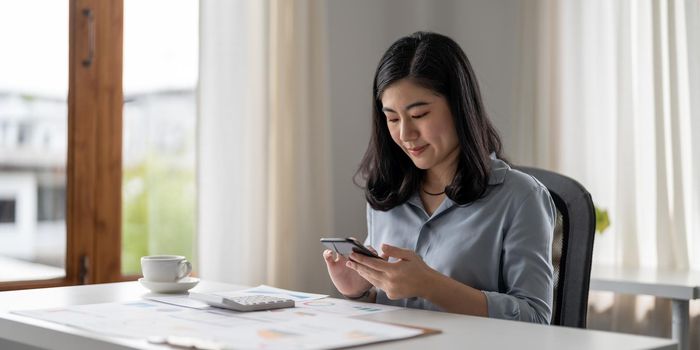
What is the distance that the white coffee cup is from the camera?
63.1 inches

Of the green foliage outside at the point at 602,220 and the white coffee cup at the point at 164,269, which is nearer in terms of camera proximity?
the white coffee cup at the point at 164,269

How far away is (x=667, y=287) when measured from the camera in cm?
243

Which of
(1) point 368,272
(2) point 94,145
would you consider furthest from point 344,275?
(2) point 94,145

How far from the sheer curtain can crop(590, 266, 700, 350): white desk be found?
453mm

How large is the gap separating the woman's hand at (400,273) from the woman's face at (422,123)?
0.35 meters

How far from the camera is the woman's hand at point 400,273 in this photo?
1407 mm

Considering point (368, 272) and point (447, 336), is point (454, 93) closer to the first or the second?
point (368, 272)

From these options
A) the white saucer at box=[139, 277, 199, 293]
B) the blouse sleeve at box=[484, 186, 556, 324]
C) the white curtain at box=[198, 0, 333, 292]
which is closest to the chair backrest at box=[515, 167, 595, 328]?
the blouse sleeve at box=[484, 186, 556, 324]

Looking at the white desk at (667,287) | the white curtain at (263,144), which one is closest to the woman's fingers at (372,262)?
the white desk at (667,287)

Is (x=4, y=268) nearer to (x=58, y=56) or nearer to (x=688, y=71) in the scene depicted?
(x=58, y=56)

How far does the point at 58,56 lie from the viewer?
9.40ft

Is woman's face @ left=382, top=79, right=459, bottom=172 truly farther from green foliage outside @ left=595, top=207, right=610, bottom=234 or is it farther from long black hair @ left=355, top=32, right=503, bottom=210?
A: green foliage outside @ left=595, top=207, right=610, bottom=234

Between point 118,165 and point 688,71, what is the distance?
6.90 ft

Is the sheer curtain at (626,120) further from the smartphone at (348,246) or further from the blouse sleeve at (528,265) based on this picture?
the smartphone at (348,246)
